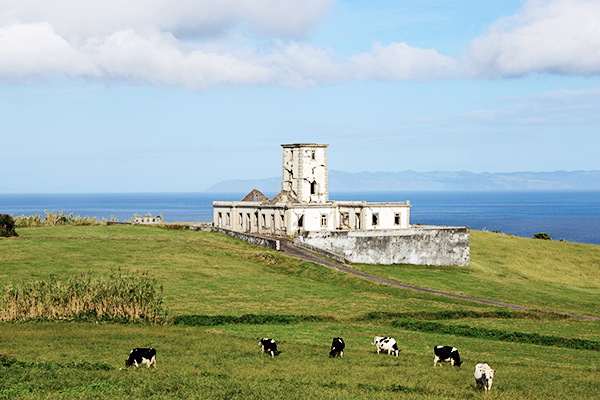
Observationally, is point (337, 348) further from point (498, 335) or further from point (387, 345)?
point (498, 335)

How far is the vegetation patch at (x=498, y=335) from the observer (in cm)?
3195

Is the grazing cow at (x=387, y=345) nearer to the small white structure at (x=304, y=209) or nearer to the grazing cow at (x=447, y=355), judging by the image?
the grazing cow at (x=447, y=355)

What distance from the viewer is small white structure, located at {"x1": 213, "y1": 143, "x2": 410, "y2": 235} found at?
75.4 m

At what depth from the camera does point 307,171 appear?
84000 millimetres

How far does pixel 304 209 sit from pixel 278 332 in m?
44.5

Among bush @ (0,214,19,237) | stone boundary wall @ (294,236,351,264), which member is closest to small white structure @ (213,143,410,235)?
stone boundary wall @ (294,236,351,264)

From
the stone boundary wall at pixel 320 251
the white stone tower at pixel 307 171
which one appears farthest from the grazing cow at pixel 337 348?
the white stone tower at pixel 307 171

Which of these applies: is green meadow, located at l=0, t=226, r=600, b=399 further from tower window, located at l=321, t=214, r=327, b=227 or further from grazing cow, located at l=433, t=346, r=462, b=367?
tower window, located at l=321, t=214, r=327, b=227

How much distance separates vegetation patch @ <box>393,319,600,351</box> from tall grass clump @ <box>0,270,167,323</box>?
15.1 meters

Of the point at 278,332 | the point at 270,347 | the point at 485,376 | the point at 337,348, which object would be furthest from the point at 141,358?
the point at 485,376

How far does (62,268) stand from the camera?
150 feet

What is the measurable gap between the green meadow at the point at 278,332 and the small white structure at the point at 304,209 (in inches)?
329

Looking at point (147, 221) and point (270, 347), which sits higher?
point (147, 221)

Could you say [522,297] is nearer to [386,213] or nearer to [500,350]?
[500,350]
